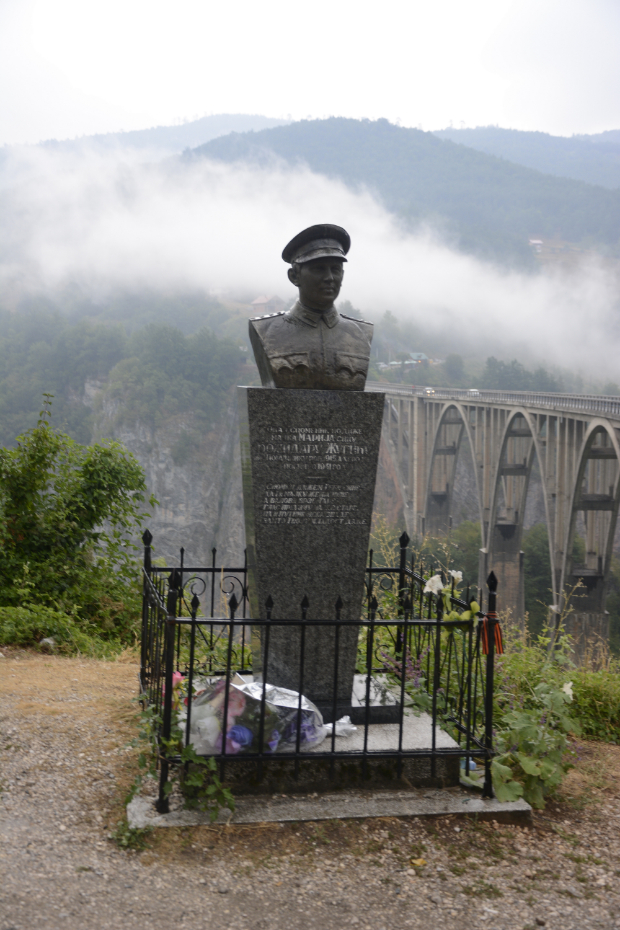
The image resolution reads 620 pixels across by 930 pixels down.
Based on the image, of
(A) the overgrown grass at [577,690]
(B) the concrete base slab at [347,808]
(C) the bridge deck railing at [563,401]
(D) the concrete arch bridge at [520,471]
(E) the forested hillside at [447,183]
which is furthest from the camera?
(E) the forested hillside at [447,183]

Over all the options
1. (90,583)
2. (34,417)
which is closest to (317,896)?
(90,583)

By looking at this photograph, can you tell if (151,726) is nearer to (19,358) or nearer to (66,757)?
(66,757)

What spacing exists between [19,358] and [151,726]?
8455 cm

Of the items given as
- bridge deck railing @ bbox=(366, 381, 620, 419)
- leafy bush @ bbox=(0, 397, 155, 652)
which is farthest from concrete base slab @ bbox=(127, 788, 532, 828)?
bridge deck railing @ bbox=(366, 381, 620, 419)

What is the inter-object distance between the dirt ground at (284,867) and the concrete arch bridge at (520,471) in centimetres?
780

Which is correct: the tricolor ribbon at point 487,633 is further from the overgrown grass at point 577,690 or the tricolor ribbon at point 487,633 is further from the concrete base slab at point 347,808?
the overgrown grass at point 577,690

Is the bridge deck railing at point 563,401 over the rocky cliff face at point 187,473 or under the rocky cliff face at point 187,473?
over

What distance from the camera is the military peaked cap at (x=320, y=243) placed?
3.92 m

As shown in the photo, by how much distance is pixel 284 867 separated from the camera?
2.80 metres

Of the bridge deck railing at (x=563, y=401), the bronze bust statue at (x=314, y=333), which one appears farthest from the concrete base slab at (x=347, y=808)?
the bridge deck railing at (x=563, y=401)

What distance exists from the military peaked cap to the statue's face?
0.11 feet

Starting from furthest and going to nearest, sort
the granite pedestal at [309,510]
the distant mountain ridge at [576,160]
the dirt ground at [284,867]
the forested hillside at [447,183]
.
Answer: the distant mountain ridge at [576,160] → the forested hillside at [447,183] → the granite pedestal at [309,510] → the dirt ground at [284,867]

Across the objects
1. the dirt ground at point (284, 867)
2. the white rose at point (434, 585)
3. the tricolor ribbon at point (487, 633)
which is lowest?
the dirt ground at point (284, 867)

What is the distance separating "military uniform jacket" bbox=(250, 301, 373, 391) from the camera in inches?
155
